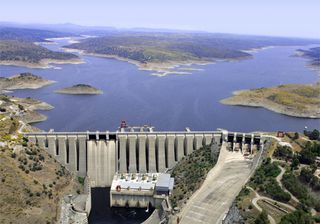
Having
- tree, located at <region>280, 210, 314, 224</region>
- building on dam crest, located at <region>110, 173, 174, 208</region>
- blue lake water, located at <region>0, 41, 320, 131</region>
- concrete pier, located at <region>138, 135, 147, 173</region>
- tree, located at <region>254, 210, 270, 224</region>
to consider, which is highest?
tree, located at <region>280, 210, 314, 224</region>

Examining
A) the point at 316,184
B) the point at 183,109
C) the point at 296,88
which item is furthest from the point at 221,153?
the point at 296,88

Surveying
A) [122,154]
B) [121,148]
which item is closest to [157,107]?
[121,148]

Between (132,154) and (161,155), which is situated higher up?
(132,154)

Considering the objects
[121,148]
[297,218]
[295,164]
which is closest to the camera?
[297,218]

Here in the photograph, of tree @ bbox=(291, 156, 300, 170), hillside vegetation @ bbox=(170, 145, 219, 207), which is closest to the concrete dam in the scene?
hillside vegetation @ bbox=(170, 145, 219, 207)

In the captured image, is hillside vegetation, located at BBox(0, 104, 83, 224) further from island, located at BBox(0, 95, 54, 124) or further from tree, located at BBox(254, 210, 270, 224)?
tree, located at BBox(254, 210, 270, 224)

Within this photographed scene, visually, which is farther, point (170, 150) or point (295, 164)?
point (170, 150)

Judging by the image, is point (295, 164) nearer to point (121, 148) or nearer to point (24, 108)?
point (121, 148)
